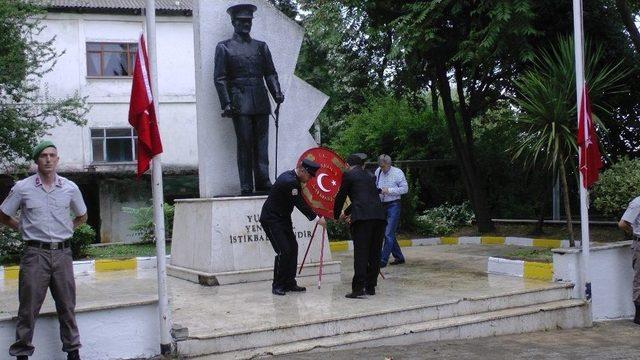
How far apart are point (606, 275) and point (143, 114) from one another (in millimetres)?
6772

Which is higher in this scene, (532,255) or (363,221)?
(363,221)

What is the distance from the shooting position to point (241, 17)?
10.8 metres

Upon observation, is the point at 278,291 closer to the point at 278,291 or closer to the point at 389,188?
the point at 278,291

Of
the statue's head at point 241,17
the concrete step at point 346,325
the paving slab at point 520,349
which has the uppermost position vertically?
the statue's head at point 241,17

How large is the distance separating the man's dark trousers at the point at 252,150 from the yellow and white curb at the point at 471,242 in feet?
17.5

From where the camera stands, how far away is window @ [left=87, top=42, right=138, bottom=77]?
29.2 m

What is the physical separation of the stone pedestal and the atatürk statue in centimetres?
49

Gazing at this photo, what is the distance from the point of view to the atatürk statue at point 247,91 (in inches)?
419

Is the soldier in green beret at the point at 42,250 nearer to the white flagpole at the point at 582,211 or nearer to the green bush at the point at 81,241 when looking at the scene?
the white flagpole at the point at 582,211

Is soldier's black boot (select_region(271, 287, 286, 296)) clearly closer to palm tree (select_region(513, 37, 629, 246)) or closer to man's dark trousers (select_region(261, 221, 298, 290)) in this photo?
man's dark trousers (select_region(261, 221, 298, 290))

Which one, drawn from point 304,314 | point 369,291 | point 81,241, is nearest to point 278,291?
point 369,291

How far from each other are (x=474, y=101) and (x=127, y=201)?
53.3ft

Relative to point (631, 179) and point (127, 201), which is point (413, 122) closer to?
point (631, 179)

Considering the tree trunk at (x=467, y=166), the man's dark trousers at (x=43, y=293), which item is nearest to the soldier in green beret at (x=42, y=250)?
the man's dark trousers at (x=43, y=293)
